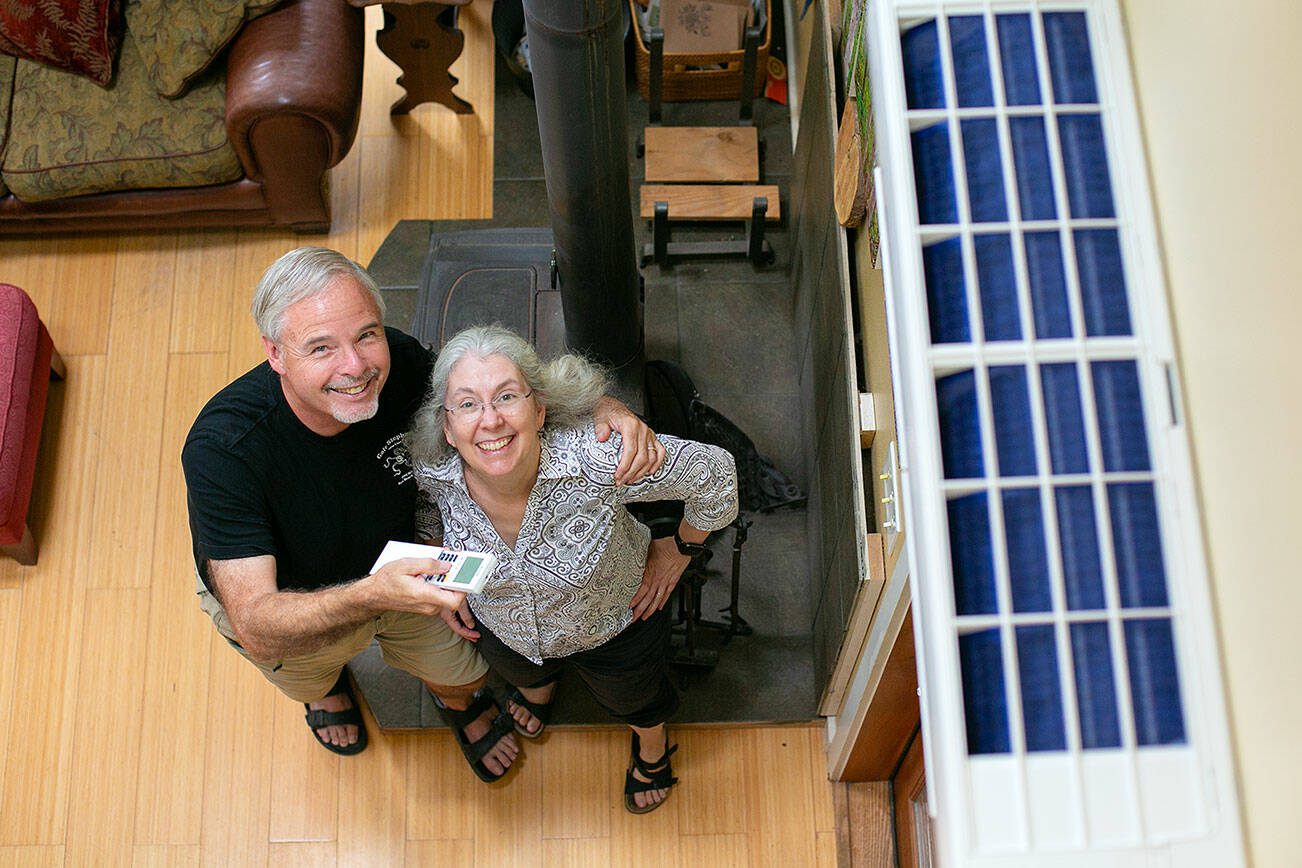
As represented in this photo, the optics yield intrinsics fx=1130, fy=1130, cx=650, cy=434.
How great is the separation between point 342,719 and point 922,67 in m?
2.06

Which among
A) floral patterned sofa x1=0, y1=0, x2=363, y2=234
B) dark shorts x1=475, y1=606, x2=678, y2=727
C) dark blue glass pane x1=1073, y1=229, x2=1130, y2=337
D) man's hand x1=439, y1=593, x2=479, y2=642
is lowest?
dark shorts x1=475, y1=606, x2=678, y2=727

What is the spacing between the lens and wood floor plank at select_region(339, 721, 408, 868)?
8.76ft

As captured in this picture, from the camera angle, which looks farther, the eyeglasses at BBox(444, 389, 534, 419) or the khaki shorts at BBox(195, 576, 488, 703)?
the khaki shorts at BBox(195, 576, 488, 703)

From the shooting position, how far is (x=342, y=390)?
5.83 ft

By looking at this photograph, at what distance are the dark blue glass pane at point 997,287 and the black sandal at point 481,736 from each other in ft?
5.92

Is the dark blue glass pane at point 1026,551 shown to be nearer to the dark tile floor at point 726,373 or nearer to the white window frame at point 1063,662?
the white window frame at point 1063,662

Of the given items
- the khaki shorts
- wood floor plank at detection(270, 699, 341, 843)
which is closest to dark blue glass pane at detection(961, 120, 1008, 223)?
the khaki shorts

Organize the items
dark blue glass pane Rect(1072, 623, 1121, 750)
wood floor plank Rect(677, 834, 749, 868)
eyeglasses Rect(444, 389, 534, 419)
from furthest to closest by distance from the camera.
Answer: wood floor plank Rect(677, 834, 749, 868) < eyeglasses Rect(444, 389, 534, 419) < dark blue glass pane Rect(1072, 623, 1121, 750)

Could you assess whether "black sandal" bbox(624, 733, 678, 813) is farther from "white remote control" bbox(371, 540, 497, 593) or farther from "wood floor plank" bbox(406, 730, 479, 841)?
"white remote control" bbox(371, 540, 497, 593)

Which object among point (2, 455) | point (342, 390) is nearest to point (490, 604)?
point (342, 390)

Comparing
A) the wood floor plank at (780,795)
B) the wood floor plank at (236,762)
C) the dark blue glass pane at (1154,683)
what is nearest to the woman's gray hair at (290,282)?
the dark blue glass pane at (1154,683)

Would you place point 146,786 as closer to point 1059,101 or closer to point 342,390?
point 342,390

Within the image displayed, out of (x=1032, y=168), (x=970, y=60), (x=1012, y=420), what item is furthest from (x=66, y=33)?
(x=1012, y=420)

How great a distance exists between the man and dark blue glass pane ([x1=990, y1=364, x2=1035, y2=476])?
709mm
